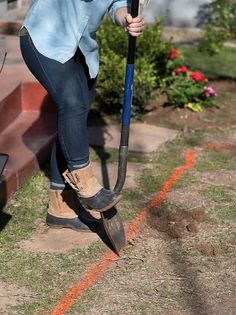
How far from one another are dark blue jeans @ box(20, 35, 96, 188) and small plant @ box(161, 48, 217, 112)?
2.80 m

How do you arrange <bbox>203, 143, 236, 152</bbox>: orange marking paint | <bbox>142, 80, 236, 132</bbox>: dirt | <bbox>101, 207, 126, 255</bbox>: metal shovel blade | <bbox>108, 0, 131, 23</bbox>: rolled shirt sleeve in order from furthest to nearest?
<bbox>142, 80, 236, 132</bbox>: dirt < <bbox>203, 143, 236, 152</bbox>: orange marking paint < <bbox>101, 207, 126, 255</bbox>: metal shovel blade < <bbox>108, 0, 131, 23</bbox>: rolled shirt sleeve

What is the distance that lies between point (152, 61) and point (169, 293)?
3.81 meters

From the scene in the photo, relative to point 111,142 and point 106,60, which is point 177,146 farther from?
point 106,60

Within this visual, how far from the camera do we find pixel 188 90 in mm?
6855

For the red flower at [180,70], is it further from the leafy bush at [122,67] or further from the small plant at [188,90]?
the leafy bush at [122,67]

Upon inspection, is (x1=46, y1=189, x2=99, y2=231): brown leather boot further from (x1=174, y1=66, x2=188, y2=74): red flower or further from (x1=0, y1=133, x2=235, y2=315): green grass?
(x1=174, y1=66, x2=188, y2=74): red flower

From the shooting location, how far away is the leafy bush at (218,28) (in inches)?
352

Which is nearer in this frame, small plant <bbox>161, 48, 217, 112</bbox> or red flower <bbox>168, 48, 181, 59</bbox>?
small plant <bbox>161, 48, 217, 112</bbox>

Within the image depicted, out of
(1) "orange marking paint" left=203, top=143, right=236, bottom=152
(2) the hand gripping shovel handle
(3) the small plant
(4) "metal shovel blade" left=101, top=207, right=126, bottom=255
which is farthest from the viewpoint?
(3) the small plant

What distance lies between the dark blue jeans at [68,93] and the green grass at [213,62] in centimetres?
409

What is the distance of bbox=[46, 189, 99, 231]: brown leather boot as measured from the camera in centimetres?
458

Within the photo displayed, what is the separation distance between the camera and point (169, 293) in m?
3.90

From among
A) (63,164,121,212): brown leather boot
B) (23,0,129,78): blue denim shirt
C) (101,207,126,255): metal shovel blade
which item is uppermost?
(23,0,129,78): blue denim shirt

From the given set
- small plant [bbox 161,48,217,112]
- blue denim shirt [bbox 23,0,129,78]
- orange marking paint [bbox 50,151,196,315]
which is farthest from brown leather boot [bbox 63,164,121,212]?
small plant [bbox 161,48,217,112]
